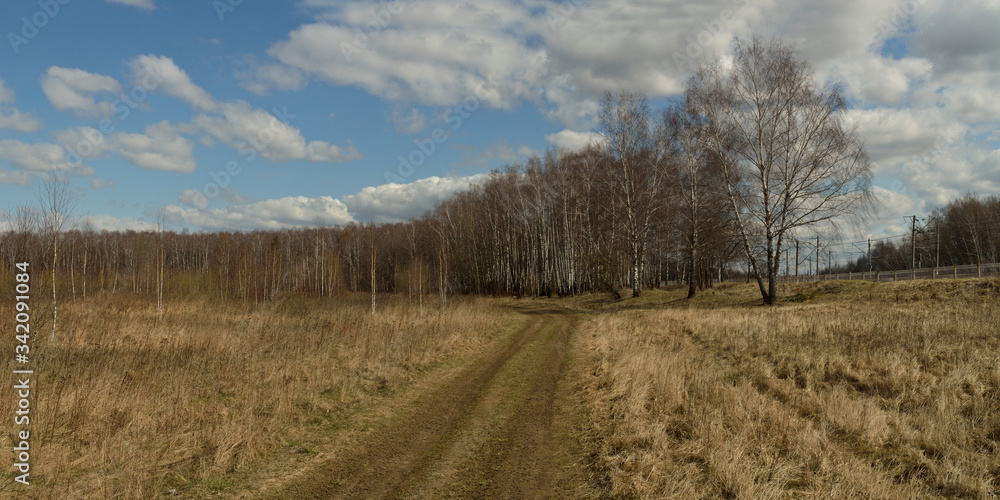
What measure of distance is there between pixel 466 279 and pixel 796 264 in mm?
40846

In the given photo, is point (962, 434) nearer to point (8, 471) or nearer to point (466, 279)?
point (8, 471)

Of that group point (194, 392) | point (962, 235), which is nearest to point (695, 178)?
point (194, 392)

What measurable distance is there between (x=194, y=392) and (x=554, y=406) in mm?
6865

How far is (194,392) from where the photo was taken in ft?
29.4

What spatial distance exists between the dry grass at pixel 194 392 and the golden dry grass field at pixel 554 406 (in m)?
0.04

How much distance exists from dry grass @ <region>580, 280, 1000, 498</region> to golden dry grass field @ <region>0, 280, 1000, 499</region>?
0.13ft

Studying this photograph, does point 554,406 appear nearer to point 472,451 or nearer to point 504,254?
point 472,451

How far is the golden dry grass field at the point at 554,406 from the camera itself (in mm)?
5496

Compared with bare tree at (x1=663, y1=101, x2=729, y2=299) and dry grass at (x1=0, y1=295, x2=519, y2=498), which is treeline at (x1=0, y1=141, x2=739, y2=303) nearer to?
bare tree at (x1=663, y1=101, x2=729, y2=299)

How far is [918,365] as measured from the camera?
34.7ft

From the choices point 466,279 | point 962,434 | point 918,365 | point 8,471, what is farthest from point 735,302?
point 466,279

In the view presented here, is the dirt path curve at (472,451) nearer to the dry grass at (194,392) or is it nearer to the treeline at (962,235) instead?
the dry grass at (194,392)

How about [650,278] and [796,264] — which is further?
[796,264]

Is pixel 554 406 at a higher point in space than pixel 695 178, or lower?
lower
